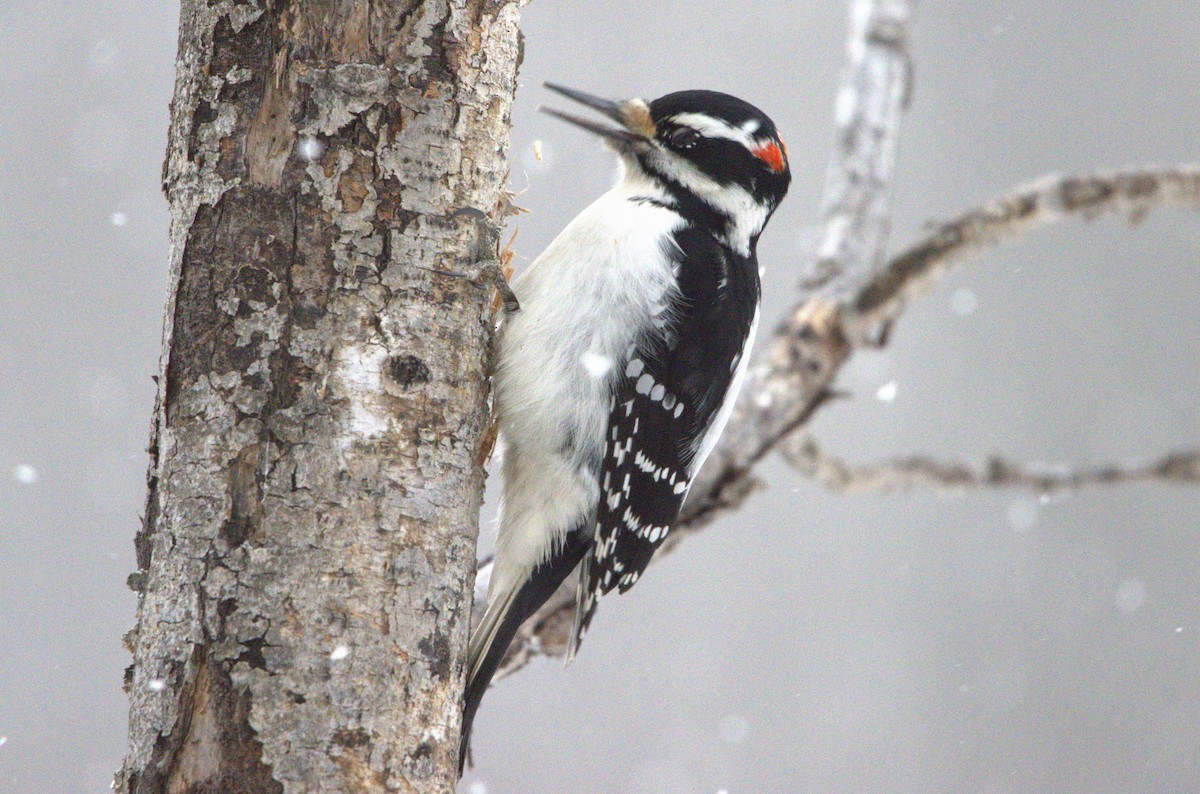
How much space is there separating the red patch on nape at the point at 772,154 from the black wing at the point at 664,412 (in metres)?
Answer: 0.25

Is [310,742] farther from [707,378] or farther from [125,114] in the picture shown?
[125,114]

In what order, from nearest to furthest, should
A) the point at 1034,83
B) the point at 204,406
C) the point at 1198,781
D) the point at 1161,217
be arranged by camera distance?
the point at 204,406 < the point at 1198,781 < the point at 1161,217 < the point at 1034,83

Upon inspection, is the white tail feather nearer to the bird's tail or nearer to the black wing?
the bird's tail

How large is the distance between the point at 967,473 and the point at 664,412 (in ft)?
4.13

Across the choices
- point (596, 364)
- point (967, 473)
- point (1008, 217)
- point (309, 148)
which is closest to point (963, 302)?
point (967, 473)

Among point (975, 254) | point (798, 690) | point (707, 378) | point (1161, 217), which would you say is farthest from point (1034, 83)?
point (707, 378)

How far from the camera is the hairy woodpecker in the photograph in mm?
2242

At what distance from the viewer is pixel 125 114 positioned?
6.98 m

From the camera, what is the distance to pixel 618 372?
2293 millimetres

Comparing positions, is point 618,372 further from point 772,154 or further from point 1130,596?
point 1130,596

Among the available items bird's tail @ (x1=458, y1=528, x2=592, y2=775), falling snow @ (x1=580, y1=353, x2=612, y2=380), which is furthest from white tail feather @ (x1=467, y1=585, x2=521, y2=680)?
falling snow @ (x1=580, y1=353, x2=612, y2=380)

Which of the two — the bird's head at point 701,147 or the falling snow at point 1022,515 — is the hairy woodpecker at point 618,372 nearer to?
the bird's head at point 701,147

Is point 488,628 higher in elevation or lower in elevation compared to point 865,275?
lower

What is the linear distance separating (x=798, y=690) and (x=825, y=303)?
17.1 ft
